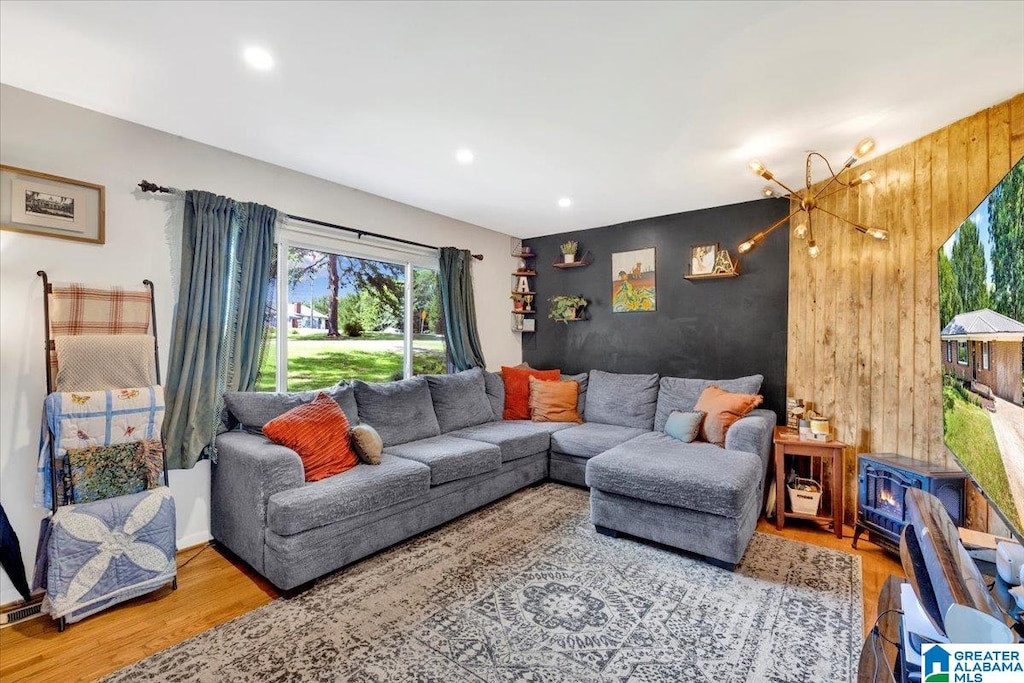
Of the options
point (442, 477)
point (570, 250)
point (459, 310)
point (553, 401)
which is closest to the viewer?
point (442, 477)

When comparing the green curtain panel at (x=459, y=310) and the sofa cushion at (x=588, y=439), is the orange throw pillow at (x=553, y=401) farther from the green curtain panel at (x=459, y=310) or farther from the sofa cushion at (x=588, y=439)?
the green curtain panel at (x=459, y=310)

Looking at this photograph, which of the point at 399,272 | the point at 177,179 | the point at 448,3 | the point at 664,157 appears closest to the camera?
the point at 448,3

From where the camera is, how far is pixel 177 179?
103 inches

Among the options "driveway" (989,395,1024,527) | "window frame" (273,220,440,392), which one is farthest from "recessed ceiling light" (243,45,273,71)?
"driveway" (989,395,1024,527)

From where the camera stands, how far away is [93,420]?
2.09 meters

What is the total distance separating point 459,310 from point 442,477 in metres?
1.96

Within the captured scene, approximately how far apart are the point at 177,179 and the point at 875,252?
4440 millimetres

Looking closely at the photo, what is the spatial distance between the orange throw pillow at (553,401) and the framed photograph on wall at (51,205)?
329 cm

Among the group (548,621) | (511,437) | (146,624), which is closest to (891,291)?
(511,437)

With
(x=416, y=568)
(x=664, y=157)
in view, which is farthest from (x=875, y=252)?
(x=416, y=568)

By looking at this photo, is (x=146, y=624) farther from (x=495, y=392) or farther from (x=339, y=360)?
(x=495, y=392)

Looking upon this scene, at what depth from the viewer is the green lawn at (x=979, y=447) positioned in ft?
3.73

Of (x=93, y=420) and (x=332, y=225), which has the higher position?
(x=332, y=225)

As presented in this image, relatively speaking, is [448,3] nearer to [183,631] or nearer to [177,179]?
[177,179]
